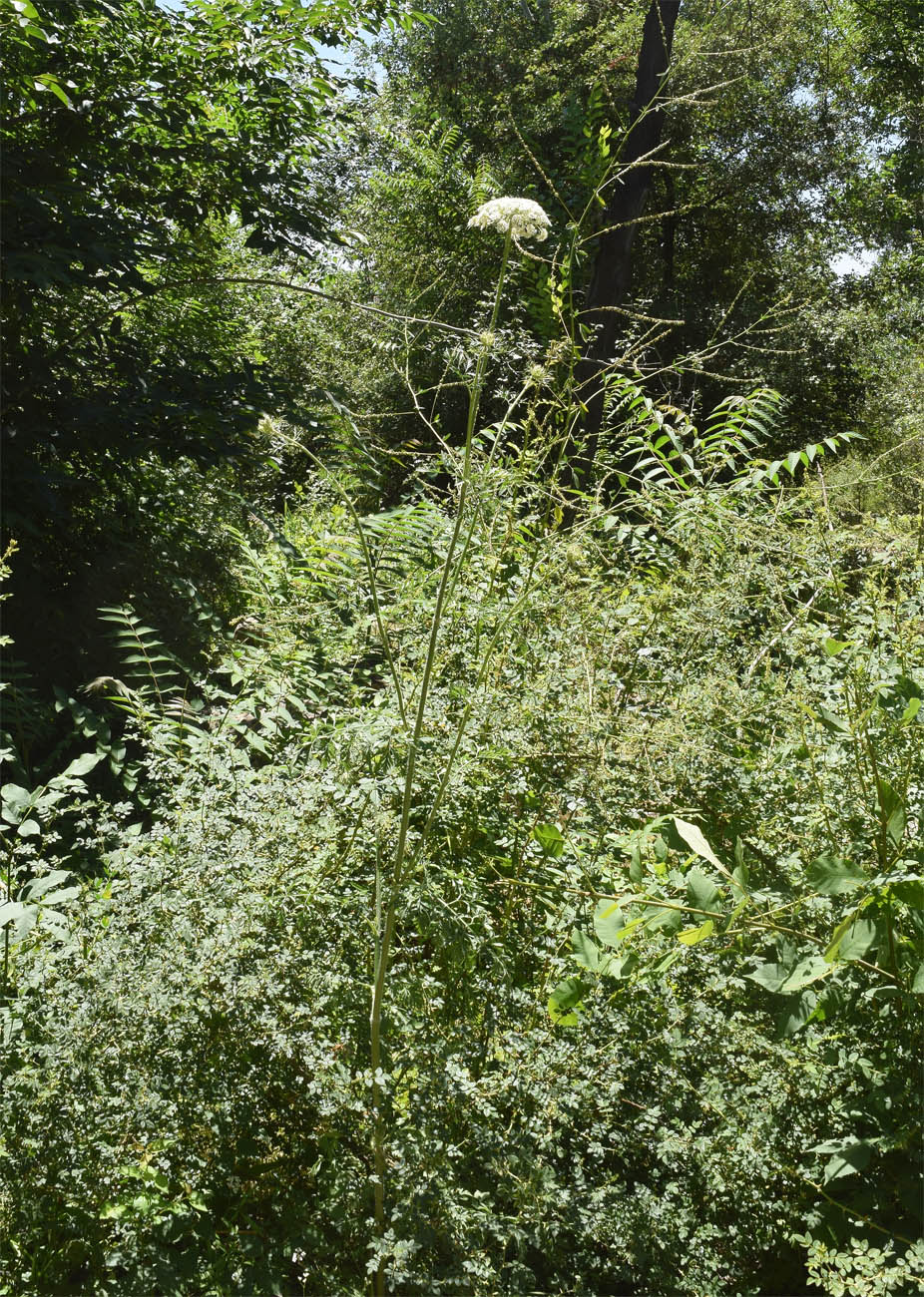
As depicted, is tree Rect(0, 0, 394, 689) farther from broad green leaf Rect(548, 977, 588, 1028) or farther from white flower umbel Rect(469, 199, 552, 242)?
broad green leaf Rect(548, 977, 588, 1028)

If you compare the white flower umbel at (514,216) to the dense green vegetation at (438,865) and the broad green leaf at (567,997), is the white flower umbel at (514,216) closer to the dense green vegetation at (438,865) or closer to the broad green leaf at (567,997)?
the dense green vegetation at (438,865)

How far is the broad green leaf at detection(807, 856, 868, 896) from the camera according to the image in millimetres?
1122

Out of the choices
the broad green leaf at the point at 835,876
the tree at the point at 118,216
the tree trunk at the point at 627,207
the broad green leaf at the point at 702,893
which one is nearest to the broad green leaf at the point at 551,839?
the broad green leaf at the point at 702,893

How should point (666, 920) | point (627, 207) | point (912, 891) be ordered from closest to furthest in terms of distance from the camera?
point (912, 891) < point (666, 920) < point (627, 207)

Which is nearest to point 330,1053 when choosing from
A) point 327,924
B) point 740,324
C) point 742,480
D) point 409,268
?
point 327,924

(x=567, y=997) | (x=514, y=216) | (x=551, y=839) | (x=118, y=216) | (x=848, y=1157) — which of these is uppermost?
(x=118, y=216)

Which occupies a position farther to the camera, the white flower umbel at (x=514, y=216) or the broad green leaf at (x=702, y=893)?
the white flower umbel at (x=514, y=216)

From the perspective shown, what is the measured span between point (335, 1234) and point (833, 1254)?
0.66 meters

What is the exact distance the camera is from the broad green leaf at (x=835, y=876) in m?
1.12

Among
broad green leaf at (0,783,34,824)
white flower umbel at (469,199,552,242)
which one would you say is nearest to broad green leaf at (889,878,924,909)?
white flower umbel at (469,199,552,242)

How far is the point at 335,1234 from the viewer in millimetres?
1347

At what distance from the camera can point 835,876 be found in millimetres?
1131

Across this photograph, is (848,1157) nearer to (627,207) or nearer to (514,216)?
(514,216)

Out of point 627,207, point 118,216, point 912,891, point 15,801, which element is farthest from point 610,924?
point 627,207
